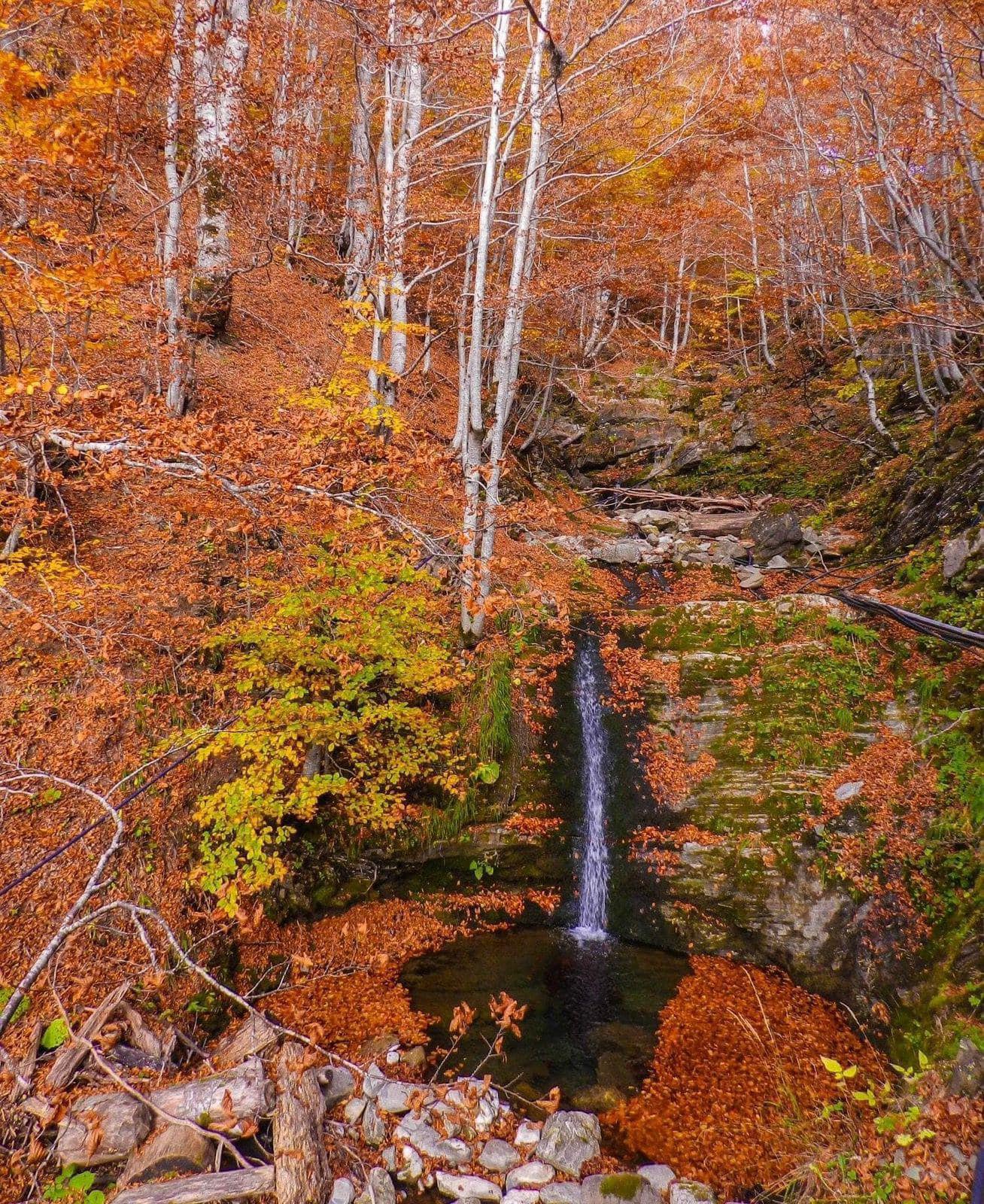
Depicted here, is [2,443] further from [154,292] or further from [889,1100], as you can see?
[889,1100]

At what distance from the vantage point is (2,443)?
15.3 feet

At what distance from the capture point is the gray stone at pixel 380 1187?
434 centimetres

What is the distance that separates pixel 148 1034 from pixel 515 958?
3.91m

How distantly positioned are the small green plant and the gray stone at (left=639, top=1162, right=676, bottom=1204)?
13.2 ft

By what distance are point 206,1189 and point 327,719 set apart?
387 centimetres

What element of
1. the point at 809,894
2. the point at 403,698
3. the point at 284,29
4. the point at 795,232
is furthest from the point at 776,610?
the point at 284,29

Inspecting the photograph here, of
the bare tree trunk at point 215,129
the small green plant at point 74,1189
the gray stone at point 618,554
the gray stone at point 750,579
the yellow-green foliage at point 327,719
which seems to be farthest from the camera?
the gray stone at point 618,554

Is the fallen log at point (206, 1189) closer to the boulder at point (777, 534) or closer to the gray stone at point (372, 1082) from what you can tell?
the gray stone at point (372, 1082)

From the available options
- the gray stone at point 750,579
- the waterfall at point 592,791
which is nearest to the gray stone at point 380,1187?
the waterfall at point 592,791

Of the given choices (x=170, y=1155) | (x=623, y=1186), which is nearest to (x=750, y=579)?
(x=623, y=1186)

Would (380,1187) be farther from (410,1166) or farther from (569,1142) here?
(569,1142)

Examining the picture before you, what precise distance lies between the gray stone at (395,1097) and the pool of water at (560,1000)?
0.53m

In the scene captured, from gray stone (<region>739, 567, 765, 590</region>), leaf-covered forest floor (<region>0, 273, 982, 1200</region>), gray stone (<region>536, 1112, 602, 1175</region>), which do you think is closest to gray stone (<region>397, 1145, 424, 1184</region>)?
gray stone (<region>536, 1112, 602, 1175</region>)

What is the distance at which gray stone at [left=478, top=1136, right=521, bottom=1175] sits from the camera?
464 centimetres
